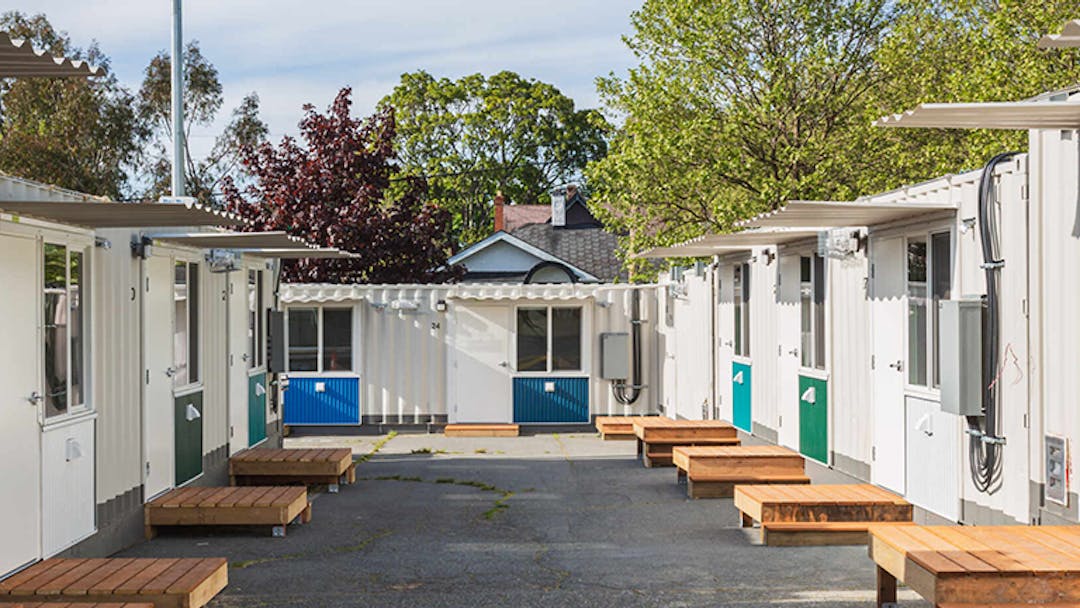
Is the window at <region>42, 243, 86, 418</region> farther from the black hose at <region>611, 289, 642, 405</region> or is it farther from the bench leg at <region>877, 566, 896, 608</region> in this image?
the black hose at <region>611, 289, 642, 405</region>

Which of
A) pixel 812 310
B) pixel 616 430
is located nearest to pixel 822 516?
pixel 812 310

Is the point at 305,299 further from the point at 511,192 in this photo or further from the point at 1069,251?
the point at 511,192

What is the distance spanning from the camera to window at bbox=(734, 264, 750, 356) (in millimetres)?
14219

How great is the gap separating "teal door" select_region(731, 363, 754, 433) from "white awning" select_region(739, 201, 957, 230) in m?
4.08

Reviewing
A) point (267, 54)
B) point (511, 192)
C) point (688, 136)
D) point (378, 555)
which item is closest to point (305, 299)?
point (688, 136)

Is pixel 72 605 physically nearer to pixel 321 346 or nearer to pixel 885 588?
pixel 885 588

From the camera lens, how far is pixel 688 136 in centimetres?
2172

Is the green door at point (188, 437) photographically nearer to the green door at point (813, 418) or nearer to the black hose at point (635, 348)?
the green door at point (813, 418)

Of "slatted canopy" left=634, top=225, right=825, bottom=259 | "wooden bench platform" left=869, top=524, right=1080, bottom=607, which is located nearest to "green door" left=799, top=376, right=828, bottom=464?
"slatted canopy" left=634, top=225, right=825, bottom=259

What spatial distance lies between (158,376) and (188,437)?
990mm

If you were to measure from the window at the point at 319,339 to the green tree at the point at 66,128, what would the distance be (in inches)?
612

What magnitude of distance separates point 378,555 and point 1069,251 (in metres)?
5.05

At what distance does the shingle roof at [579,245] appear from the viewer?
4009 cm

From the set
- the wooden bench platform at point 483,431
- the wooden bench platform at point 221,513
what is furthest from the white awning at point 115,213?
the wooden bench platform at point 483,431
